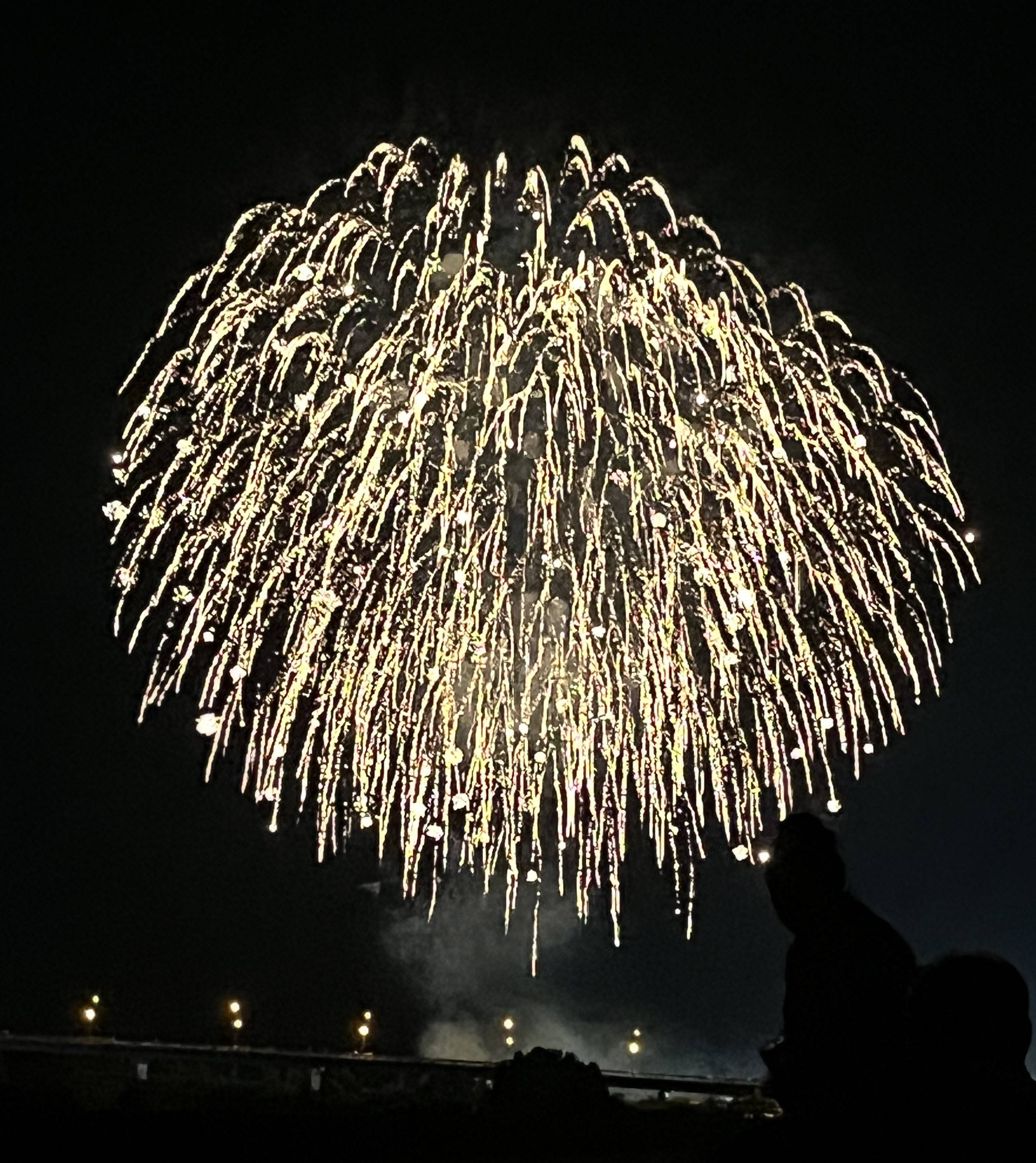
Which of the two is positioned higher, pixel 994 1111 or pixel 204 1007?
pixel 204 1007

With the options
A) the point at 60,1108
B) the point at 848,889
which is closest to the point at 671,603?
the point at 60,1108

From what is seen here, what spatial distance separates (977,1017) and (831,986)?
112cm

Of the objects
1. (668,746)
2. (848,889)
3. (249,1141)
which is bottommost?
(249,1141)

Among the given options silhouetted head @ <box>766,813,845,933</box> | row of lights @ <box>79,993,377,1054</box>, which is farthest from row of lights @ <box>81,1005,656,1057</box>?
silhouetted head @ <box>766,813,845,933</box>

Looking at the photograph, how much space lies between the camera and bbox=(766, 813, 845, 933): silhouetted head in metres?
5.78

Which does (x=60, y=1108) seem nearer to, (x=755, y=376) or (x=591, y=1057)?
(x=755, y=376)

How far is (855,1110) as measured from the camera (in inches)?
183

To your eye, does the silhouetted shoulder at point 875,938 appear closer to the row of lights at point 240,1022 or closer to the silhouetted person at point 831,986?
the silhouetted person at point 831,986

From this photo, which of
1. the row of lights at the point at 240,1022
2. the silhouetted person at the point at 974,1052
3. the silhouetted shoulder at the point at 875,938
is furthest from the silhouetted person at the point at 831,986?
the row of lights at the point at 240,1022

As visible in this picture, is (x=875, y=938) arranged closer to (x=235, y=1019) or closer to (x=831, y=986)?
(x=831, y=986)

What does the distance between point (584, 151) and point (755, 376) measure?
4.70 meters

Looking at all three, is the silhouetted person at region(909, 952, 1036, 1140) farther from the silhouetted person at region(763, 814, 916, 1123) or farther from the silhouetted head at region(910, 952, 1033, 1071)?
the silhouetted person at region(763, 814, 916, 1123)

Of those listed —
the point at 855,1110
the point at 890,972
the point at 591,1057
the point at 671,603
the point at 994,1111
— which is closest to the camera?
the point at 994,1111

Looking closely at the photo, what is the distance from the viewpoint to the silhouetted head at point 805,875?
5777mm
